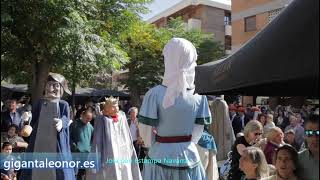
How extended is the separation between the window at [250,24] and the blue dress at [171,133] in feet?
85.2

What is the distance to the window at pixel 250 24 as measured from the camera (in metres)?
29.5

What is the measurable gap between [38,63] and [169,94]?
24.0ft

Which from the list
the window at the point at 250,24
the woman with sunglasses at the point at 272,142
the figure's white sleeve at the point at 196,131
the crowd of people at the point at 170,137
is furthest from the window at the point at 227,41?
the figure's white sleeve at the point at 196,131

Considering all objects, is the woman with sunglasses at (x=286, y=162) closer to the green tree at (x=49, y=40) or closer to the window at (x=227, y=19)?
the green tree at (x=49, y=40)

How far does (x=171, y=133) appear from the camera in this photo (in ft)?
14.2

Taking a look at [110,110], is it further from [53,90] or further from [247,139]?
[247,139]

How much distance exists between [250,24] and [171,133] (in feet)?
87.7

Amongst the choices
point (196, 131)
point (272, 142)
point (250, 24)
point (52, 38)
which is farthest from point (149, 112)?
point (250, 24)

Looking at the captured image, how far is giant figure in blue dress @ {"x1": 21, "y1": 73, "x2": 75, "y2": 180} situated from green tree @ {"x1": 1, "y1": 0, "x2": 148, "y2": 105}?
389cm

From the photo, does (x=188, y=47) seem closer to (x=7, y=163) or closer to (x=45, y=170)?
(x=45, y=170)

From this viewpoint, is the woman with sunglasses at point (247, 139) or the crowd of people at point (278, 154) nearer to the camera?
the crowd of people at point (278, 154)

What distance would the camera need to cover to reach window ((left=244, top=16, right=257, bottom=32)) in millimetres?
29516

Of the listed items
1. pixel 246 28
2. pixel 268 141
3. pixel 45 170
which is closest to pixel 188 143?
pixel 268 141

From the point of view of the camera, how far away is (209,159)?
234 inches
